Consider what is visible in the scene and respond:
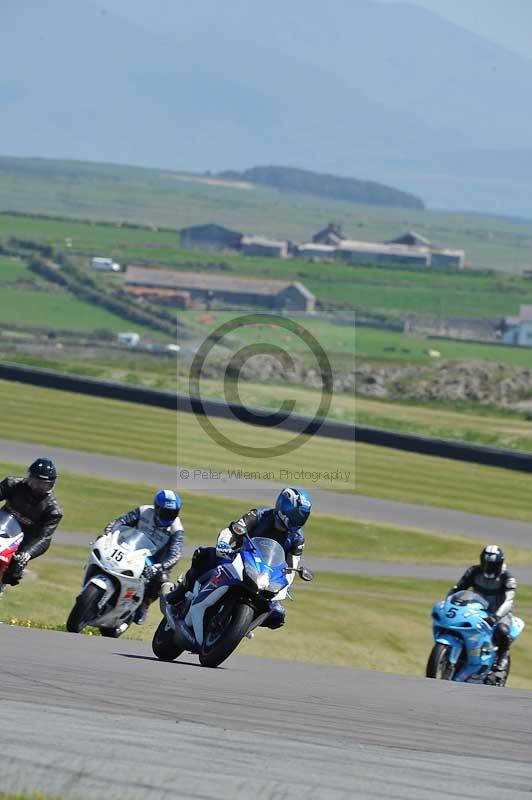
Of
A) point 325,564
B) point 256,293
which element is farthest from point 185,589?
point 256,293

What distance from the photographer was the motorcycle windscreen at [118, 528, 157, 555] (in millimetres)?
15453

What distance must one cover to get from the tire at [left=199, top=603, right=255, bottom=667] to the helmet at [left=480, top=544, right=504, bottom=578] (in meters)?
4.83

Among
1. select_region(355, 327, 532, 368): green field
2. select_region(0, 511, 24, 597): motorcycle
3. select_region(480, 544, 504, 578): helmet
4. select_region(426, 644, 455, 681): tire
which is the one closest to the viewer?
select_region(0, 511, 24, 597): motorcycle

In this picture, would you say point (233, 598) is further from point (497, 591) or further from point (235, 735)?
point (497, 591)

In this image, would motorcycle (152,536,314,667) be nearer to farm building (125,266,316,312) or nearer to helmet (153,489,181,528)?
helmet (153,489,181,528)

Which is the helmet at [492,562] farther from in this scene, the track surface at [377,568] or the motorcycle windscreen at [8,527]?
the track surface at [377,568]

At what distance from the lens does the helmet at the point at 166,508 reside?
1530 centimetres

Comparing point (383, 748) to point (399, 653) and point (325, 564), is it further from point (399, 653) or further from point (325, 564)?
point (325, 564)

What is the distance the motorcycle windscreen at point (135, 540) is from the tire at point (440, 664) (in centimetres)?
319

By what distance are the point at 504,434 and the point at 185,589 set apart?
42.2 m

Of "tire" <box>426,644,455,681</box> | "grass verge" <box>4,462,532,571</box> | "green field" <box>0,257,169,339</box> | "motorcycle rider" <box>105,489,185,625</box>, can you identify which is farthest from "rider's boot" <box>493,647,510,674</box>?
"green field" <box>0,257,169,339</box>

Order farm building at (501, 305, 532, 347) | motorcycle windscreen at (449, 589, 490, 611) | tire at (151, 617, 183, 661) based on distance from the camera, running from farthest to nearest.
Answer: farm building at (501, 305, 532, 347) → motorcycle windscreen at (449, 589, 490, 611) → tire at (151, 617, 183, 661)

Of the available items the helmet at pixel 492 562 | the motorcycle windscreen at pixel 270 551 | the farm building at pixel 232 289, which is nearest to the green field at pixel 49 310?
the farm building at pixel 232 289

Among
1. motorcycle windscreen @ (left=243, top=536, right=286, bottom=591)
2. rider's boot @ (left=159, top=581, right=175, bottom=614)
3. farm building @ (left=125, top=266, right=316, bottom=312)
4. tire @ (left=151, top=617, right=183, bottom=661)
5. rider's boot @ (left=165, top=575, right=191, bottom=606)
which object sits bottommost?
farm building @ (left=125, top=266, right=316, bottom=312)
